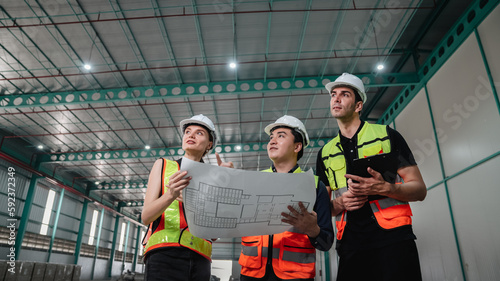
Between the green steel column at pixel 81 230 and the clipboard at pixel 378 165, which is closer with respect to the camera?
the clipboard at pixel 378 165

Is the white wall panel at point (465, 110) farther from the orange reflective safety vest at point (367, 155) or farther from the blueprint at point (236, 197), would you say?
the blueprint at point (236, 197)

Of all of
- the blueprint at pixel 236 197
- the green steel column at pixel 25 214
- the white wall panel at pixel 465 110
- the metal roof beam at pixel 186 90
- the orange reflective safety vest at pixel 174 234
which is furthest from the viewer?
the green steel column at pixel 25 214

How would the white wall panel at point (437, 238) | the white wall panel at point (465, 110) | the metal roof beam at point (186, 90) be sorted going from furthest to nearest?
the metal roof beam at point (186, 90)
the white wall panel at point (437, 238)
the white wall panel at point (465, 110)

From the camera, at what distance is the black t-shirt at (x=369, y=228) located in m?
2.18

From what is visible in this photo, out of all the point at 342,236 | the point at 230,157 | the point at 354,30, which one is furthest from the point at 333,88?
the point at 230,157

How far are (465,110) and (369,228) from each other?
9.20m

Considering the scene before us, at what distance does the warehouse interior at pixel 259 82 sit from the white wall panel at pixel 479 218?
0.13 feet

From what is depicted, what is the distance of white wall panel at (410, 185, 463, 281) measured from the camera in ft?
32.8

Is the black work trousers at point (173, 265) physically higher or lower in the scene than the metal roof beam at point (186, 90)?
lower

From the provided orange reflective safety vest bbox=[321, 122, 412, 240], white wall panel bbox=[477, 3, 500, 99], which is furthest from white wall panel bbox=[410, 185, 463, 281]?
orange reflective safety vest bbox=[321, 122, 412, 240]

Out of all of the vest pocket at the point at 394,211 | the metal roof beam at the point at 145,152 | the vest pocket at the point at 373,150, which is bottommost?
the vest pocket at the point at 394,211

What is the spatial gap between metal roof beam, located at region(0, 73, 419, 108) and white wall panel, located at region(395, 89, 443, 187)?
153 cm

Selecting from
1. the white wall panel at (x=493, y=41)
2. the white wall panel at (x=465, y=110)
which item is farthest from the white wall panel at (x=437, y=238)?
the white wall panel at (x=493, y=41)

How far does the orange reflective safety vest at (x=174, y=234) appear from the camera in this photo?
8.44ft
